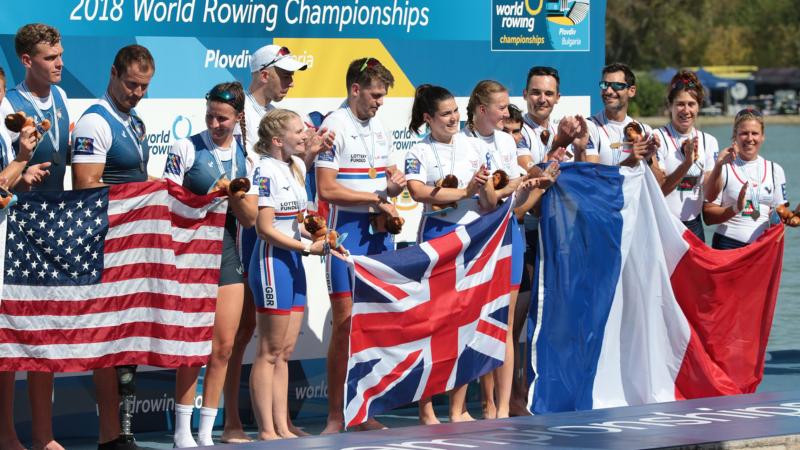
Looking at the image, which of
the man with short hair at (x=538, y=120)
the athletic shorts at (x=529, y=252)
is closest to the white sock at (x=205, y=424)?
the athletic shorts at (x=529, y=252)

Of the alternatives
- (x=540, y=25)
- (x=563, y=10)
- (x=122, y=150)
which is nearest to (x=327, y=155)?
(x=122, y=150)

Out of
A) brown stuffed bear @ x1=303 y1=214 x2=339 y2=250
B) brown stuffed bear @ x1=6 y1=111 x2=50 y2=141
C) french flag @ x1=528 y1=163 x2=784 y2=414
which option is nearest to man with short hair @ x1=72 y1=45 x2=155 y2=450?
brown stuffed bear @ x1=6 y1=111 x2=50 y2=141

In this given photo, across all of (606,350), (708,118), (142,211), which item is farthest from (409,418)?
(708,118)

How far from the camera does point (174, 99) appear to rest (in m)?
9.05

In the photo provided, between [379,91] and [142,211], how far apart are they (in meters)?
1.59

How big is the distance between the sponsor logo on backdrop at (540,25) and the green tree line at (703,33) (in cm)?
6784

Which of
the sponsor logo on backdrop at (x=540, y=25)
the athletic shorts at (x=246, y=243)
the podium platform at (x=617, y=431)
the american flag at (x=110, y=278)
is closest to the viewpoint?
the podium platform at (x=617, y=431)

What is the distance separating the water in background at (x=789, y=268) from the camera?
13555 mm

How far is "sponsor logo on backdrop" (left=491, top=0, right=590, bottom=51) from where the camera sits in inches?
412

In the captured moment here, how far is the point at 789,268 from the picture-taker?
1967cm

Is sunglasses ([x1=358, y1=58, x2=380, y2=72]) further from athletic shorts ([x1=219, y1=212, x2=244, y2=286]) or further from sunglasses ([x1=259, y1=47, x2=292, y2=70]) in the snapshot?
athletic shorts ([x1=219, y1=212, x2=244, y2=286])

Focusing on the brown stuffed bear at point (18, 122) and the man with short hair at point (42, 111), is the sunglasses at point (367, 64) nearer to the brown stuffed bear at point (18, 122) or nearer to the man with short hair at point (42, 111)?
the man with short hair at point (42, 111)

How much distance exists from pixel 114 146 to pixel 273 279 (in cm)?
102

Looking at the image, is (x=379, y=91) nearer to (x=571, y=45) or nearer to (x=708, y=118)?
(x=571, y=45)
